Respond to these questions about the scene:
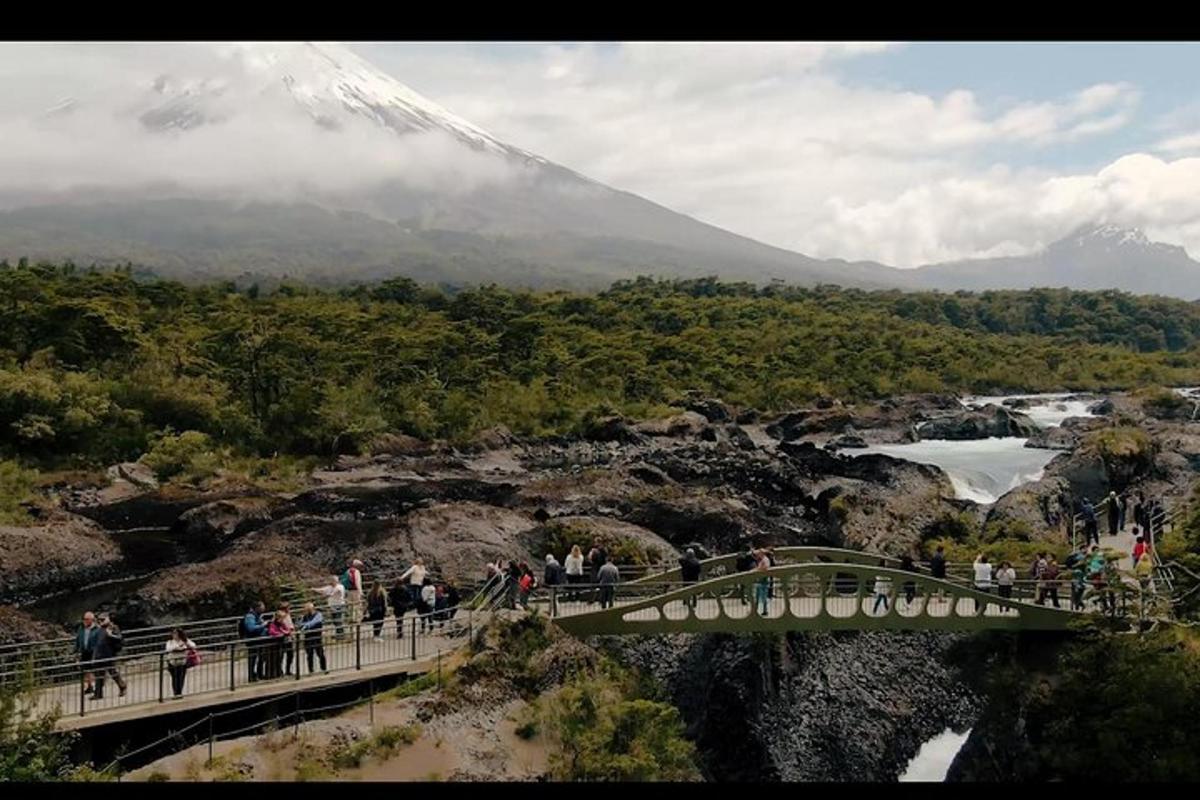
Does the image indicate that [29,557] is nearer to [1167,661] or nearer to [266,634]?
[266,634]

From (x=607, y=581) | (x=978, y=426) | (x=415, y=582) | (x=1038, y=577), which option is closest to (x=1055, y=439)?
(x=978, y=426)

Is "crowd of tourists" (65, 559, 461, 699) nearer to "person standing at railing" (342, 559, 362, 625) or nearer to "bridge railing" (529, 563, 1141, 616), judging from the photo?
"person standing at railing" (342, 559, 362, 625)

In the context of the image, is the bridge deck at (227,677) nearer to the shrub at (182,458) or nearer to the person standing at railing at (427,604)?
the person standing at railing at (427,604)

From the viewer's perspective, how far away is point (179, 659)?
413 inches

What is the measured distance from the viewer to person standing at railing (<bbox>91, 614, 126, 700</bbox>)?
10078 mm

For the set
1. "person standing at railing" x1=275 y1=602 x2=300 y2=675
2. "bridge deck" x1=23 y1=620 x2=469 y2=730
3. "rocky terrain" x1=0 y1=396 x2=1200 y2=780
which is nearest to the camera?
"bridge deck" x1=23 y1=620 x2=469 y2=730

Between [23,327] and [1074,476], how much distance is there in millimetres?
34579

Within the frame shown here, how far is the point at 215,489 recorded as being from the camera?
97.7 feet

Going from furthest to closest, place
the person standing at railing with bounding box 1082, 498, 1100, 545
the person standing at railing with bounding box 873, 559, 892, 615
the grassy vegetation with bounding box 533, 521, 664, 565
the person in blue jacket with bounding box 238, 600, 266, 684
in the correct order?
the grassy vegetation with bounding box 533, 521, 664, 565, the person standing at railing with bounding box 1082, 498, 1100, 545, the person standing at railing with bounding box 873, 559, 892, 615, the person in blue jacket with bounding box 238, 600, 266, 684

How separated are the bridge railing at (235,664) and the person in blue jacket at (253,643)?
1cm

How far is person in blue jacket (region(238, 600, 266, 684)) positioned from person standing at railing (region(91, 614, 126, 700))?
46.5 inches

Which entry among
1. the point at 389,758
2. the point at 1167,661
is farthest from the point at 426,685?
the point at 1167,661

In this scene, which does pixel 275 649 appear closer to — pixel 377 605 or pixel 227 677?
pixel 227 677

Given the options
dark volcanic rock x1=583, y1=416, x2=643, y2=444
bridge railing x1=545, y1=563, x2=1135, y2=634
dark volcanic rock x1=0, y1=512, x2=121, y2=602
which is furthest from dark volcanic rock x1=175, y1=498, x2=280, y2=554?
dark volcanic rock x1=583, y1=416, x2=643, y2=444
